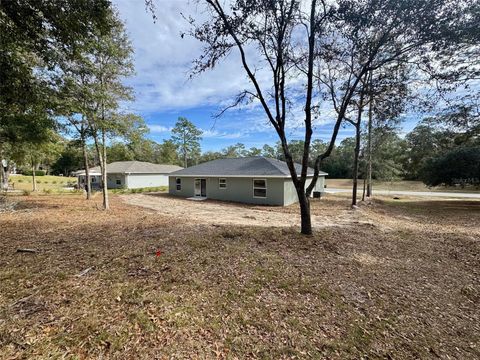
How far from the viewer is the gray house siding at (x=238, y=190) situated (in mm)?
15680

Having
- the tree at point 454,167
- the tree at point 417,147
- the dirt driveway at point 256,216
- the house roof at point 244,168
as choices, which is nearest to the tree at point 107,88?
the dirt driveway at point 256,216

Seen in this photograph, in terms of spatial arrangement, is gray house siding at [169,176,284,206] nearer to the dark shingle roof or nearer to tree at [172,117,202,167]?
the dark shingle roof

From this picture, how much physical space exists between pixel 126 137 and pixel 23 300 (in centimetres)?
1106

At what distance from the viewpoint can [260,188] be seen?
16406 millimetres

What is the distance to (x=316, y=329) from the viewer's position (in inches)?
120

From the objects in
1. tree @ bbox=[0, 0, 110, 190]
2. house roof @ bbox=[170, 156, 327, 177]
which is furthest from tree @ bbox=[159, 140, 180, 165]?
tree @ bbox=[0, 0, 110, 190]

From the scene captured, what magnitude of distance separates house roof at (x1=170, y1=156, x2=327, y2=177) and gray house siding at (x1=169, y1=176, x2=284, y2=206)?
417 mm

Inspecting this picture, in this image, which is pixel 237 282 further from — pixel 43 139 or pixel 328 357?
pixel 43 139

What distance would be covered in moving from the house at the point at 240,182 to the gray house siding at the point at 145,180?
8274 millimetres

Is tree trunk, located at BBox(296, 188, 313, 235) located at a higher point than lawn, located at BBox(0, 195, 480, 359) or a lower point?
higher

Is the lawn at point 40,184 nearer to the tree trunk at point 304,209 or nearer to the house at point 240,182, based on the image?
the house at point 240,182

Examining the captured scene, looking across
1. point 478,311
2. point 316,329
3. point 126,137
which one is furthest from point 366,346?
point 126,137

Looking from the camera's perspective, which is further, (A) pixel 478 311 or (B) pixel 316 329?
(A) pixel 478 311

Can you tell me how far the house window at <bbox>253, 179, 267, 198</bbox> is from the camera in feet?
53.2
